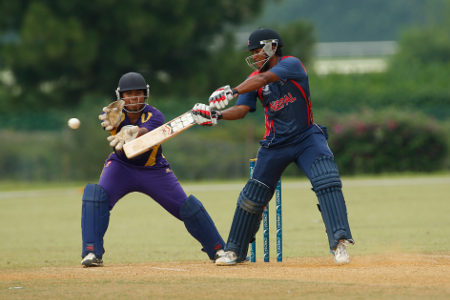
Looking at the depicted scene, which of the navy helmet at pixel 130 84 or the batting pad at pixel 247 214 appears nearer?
the batting pad at pixel 247 214

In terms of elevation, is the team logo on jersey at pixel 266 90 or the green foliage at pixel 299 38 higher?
the green foliage at pixel 299 38

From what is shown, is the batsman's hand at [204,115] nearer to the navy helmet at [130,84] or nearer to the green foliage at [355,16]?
the navy helmet at [130,84]

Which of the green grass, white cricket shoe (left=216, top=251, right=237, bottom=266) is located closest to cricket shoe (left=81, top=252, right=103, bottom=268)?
white cricket shoe (left=216, top=251, right=237, bottom=266)

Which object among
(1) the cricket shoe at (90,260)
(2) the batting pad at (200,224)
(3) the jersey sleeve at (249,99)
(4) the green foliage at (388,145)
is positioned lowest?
(1) the cricket shoe at (90,260)

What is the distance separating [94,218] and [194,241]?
12.6 feet

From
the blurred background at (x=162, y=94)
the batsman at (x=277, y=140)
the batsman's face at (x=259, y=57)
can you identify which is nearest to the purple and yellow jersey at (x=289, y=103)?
the batsman at (x=277, y=140)

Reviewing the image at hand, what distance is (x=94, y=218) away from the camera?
27.3ft

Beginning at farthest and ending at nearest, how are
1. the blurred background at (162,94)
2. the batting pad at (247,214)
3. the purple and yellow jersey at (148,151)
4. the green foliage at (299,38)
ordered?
the green foliage at (299,38) → the blurred background at (162,94) → the purple and yellow jersey at (148,151) → the batting pad at (247,214)

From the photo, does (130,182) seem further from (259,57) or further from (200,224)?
(259,57)

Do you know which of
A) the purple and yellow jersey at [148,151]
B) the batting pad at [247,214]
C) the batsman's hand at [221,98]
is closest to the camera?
the batsman's hand at [221,98]

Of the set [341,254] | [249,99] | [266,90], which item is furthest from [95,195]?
[341,254]

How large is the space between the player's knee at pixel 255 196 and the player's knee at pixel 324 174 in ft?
1.72

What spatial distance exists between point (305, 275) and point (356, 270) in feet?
1.68

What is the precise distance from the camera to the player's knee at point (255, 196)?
828cm
